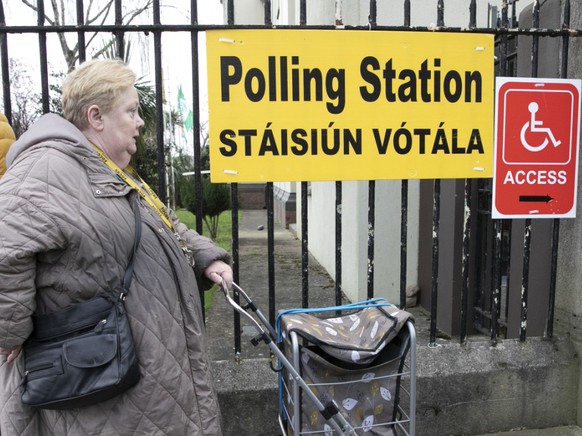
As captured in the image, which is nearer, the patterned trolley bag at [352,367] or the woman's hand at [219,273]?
the patterned trolley bag at [352,367]

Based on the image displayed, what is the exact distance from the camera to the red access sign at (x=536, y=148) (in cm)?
304

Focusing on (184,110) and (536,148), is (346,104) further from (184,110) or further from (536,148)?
(184,110)

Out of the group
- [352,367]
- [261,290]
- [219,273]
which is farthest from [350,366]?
[261,290]

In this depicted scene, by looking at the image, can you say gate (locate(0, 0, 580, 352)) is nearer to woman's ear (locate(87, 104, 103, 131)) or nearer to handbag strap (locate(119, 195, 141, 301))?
woman's ear (locate(87, 104, 103, 131))

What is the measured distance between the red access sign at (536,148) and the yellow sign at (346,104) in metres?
0.13

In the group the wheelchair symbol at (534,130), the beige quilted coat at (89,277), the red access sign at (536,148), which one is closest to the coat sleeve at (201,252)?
the beige quilted coat at (89,277)

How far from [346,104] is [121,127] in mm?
1309

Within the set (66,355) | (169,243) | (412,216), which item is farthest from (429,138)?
(412,216)

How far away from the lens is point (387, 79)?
289 cm

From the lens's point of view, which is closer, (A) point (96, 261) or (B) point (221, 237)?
(A) point (96, 261)

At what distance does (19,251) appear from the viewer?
1.62 metres

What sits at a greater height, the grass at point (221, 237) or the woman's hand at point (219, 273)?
the woman's hand at point (219, 273)

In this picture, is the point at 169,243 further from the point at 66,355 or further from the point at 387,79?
the point at 387,79

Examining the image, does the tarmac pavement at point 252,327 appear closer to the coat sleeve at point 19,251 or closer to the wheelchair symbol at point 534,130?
the coat sleeve at point 19,251
